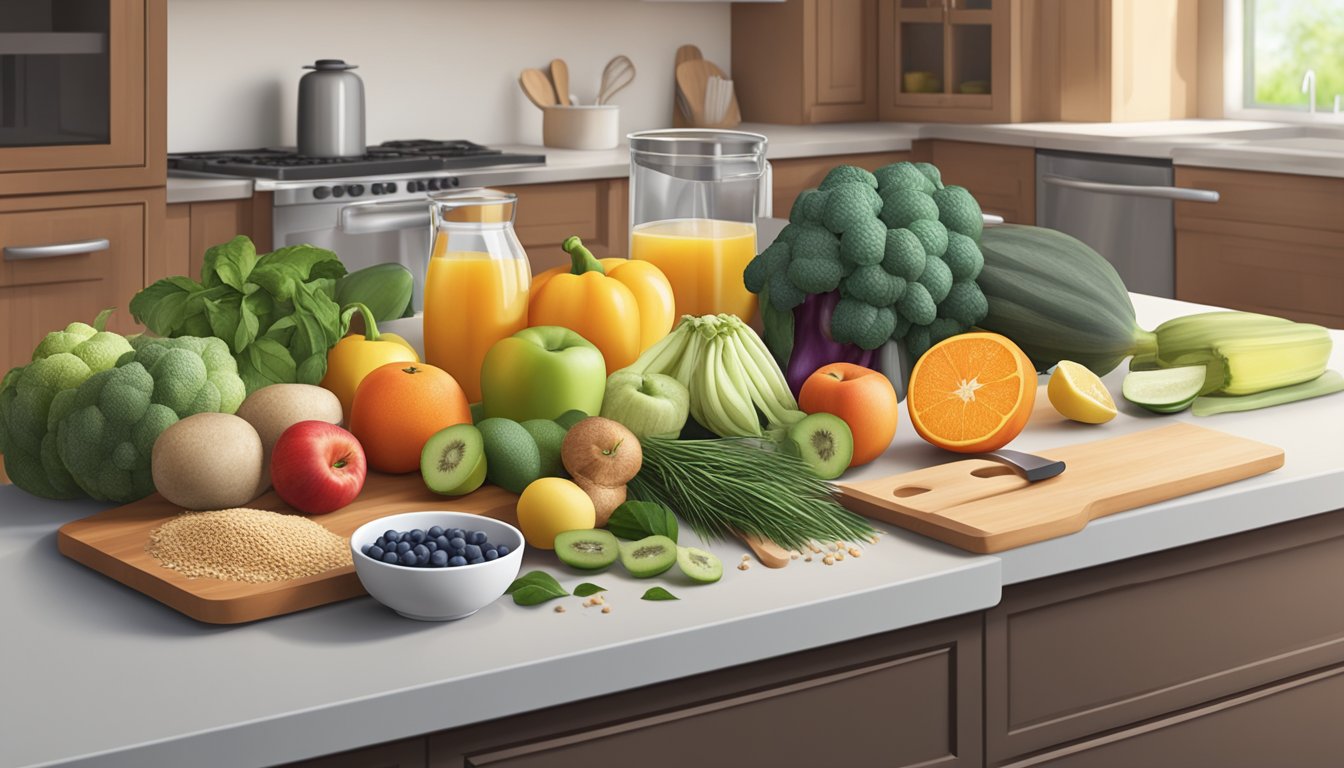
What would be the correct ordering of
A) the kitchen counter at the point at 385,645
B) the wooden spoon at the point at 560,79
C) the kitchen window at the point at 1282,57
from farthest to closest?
the wooden spoon at the point at 560,79
the kitchen window at the point at 1282,57
the kitchen counter at the point at 385,645

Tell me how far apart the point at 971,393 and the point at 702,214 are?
17.0 inches

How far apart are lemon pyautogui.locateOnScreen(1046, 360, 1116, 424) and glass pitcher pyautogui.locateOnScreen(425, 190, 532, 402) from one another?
55 centimetres

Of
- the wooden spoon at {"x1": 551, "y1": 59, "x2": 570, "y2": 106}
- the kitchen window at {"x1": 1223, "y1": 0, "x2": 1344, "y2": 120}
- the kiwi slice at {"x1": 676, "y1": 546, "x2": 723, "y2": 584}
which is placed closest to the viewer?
the kiwi slice at {"x1": 676, "y1": 546, "x2": 723, "y2": 584}

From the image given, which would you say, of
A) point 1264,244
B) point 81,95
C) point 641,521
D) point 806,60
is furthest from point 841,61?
point 641,521

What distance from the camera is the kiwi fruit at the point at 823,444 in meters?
1.27

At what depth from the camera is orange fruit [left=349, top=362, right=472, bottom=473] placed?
49.6 inches

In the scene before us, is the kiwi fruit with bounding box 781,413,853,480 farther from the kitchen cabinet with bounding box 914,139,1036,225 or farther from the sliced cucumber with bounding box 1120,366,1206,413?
the kitchen cabinet with bounding box 914,139,1036,225

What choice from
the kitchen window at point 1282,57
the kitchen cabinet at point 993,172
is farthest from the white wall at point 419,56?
the kitchen window at point 1282,57

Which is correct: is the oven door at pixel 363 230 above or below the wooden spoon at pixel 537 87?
below

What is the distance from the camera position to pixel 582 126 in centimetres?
443

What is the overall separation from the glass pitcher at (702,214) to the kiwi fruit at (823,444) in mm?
404

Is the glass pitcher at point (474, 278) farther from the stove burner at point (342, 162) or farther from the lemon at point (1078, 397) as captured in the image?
the stove burner at point (342, 162)

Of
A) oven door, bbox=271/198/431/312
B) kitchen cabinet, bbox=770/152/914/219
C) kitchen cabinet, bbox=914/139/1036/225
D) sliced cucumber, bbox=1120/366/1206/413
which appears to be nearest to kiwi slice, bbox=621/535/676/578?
sliced cucumber, bbox=1120/366/1206/413

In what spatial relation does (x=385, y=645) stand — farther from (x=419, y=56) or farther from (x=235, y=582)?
(x=419, y=56)
